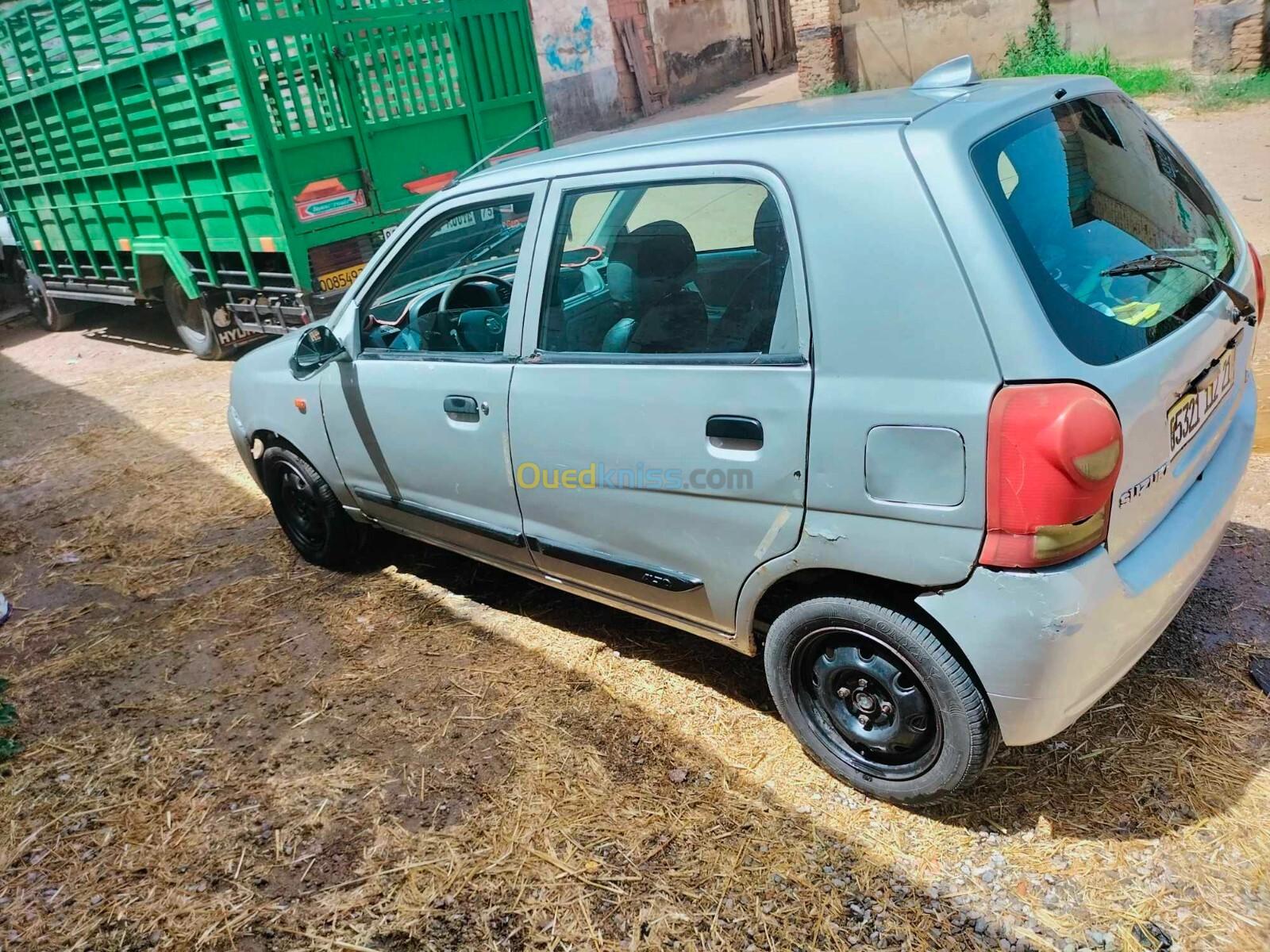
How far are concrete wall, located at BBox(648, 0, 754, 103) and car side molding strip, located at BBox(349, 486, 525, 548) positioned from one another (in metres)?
18.5

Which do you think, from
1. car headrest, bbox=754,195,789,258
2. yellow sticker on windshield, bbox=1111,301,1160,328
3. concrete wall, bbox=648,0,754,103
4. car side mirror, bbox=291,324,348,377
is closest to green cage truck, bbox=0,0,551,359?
car side mirror, bbox=291,324,348,377

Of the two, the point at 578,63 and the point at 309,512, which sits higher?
the point at 578,63

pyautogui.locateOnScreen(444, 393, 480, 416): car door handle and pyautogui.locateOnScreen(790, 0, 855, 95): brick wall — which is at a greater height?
pyautogui.locateOnScreen(790, 0, 855, 95): brick wall

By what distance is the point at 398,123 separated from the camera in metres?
6.99

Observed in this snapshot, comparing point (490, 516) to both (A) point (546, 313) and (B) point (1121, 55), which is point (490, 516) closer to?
(A) point (546, 313)

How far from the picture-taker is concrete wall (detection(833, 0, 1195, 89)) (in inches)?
444

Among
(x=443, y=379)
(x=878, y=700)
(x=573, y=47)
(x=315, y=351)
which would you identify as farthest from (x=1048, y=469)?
(x=573, y=47)

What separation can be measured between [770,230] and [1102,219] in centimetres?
81

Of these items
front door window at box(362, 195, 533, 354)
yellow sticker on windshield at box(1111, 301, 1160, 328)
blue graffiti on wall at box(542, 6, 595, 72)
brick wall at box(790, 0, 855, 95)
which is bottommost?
yellow sticker on windshield at box(1111, 301, 1160, 328)

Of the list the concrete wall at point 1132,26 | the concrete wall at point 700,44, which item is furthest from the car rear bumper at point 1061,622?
the concrete wall at point 700,44

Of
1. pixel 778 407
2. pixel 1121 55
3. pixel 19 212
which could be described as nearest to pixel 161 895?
pixel 778 407

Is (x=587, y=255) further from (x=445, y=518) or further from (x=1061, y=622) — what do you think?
(x=1061, y=622)

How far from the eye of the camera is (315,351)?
3.56 m

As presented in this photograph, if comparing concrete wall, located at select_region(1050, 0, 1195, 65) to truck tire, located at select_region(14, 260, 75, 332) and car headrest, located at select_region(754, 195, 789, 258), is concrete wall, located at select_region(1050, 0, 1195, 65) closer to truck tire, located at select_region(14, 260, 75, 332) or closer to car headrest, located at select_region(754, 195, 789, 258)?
car headrest, located at select_region(754, 195, 789, 258)
